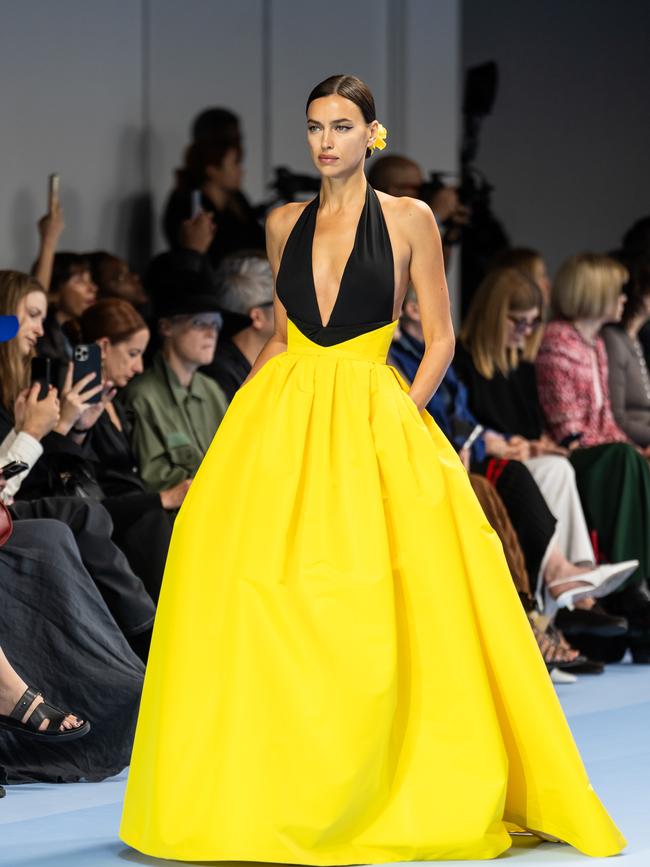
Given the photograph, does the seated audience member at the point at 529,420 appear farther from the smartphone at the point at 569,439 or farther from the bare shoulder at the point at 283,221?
the bare shoulder at the point at 283,221

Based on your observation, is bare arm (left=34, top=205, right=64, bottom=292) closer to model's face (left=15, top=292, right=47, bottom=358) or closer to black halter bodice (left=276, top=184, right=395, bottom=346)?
model's face (left=15, top=292, right=47, bottom=358)

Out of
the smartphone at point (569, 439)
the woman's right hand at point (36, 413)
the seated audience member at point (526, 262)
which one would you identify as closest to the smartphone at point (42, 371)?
the woman's right hand at point (36, 413)

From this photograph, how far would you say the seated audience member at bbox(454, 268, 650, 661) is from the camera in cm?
556

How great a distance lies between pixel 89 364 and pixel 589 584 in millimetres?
1705

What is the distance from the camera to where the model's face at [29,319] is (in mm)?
4391

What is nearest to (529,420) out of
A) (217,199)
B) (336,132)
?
(217,199)

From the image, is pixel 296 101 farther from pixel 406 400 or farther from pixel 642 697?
pixel 406 400

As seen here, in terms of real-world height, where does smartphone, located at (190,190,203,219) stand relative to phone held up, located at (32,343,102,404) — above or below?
above

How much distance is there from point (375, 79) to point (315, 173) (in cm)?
59

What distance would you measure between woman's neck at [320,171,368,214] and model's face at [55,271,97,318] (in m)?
2.37

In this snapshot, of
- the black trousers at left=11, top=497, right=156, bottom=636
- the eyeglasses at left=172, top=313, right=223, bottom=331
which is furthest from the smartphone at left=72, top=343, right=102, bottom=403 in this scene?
the eyeglasses at left=172, top=313, right=223, bottom=331

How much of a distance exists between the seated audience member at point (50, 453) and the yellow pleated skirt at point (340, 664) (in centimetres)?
113

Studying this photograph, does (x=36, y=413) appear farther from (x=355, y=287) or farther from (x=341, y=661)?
(x=341, y=661)

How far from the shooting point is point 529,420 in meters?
5.90
